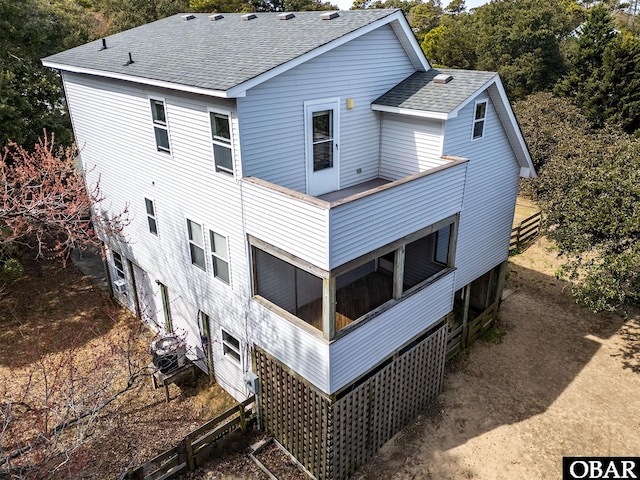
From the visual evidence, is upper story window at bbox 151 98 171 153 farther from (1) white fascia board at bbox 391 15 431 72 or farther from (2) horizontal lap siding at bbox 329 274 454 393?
(2) horizontal lap siding at bbox 329 274 454 393

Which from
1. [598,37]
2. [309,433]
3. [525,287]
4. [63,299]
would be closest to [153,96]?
[309,433]

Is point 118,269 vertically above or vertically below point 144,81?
below

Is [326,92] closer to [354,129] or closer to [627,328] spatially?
[354,129]

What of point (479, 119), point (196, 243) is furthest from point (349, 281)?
point (479, 119)

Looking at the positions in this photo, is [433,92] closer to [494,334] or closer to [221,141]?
[221,141]

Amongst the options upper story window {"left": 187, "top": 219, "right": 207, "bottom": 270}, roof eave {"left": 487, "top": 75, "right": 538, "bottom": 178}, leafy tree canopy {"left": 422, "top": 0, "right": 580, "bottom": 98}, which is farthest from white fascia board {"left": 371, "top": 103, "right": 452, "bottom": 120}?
leafy tree canopy {"left": 422, "top": 0, "right": 580, "bottom": 98}

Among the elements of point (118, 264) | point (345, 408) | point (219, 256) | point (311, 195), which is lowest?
point (118, 264)

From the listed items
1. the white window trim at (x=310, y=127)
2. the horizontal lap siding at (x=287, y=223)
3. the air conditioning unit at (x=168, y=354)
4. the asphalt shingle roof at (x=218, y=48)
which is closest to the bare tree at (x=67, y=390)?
the air conditioning unit at (x=168, y=354)
